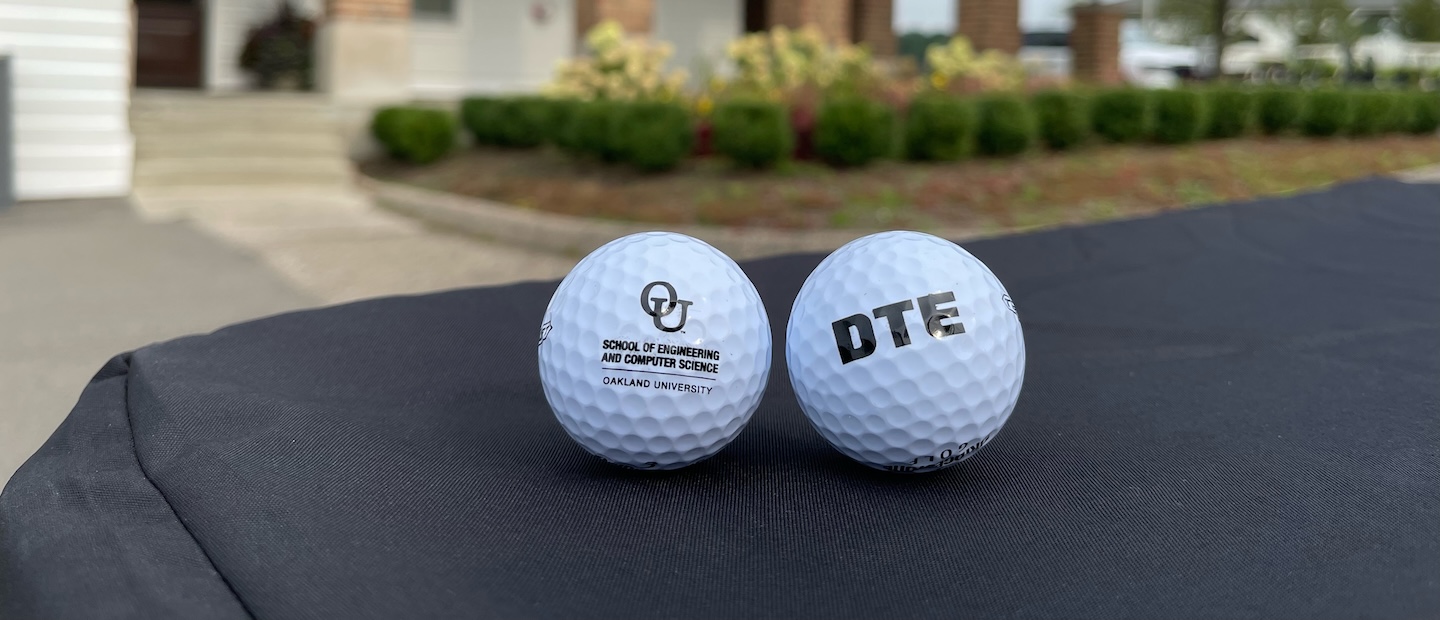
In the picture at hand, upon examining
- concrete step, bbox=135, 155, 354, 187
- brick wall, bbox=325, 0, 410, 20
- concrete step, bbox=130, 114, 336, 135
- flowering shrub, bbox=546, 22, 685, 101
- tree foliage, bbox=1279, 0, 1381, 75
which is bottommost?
concrete step, bbox=135, 155, 354, 187

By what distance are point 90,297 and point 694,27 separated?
13787mm

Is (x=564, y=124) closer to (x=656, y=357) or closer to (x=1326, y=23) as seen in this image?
(x=656, y=357)

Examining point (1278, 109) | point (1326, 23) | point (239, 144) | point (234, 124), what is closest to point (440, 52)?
point (234, 124)

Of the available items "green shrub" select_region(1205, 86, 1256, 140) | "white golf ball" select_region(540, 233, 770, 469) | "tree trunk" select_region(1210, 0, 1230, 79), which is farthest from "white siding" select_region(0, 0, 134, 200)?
"tree trunk" select_region(1210, 0, 1230, 79)

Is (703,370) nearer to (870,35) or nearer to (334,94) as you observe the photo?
(334,94)

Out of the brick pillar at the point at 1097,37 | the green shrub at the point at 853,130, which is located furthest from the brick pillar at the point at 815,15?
the green shrub at the point at 853,130

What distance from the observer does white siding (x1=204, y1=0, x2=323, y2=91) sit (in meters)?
14.2

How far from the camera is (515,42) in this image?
52.2 feet

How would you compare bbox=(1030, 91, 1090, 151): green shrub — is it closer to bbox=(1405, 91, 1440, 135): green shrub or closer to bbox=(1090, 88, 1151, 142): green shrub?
bbox=(1090, 88, 1151, 142): green shrub

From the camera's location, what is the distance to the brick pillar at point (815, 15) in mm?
14430

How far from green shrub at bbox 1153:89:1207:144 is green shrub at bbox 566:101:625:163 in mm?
5193

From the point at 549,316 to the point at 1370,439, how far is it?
1.82m

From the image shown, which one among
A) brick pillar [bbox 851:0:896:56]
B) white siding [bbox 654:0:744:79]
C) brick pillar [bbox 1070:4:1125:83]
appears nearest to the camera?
brick pillar [bbox 1070:4:1125:83]

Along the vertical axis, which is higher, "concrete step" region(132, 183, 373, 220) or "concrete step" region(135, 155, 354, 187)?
"concrete step" region(135, 155, 354, 187)
